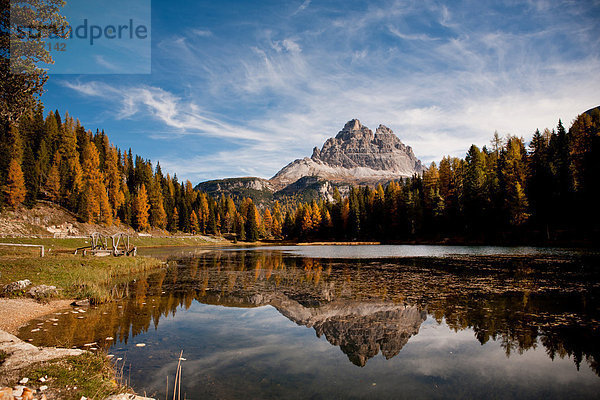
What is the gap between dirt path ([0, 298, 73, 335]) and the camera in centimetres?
1118

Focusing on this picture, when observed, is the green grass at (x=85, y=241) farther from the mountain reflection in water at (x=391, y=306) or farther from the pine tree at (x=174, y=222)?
the mountain reflection in water at (x=391, y=306)

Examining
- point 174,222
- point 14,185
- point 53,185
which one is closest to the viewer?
point 14,185

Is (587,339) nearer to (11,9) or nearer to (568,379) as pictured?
(568,379)

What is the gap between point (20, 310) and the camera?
13156mm

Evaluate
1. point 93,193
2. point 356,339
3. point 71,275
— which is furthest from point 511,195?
point 93,193

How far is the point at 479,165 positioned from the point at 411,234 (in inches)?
918

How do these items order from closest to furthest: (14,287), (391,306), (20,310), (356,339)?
1. (356,339)
2. (20,310)
3. (391,306)
4. (14,287)

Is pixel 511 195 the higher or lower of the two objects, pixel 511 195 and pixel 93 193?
the lower

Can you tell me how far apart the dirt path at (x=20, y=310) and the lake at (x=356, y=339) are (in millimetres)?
666

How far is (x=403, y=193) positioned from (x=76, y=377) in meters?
87.8

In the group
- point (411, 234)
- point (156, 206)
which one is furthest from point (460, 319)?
point (156, 206)

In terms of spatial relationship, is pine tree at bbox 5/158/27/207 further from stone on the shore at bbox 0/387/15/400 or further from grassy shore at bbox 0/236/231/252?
stone on the shore at bbox 0/387/15/400

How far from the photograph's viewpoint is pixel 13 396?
4.58 m

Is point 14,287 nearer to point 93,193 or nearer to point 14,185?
point 14,185
